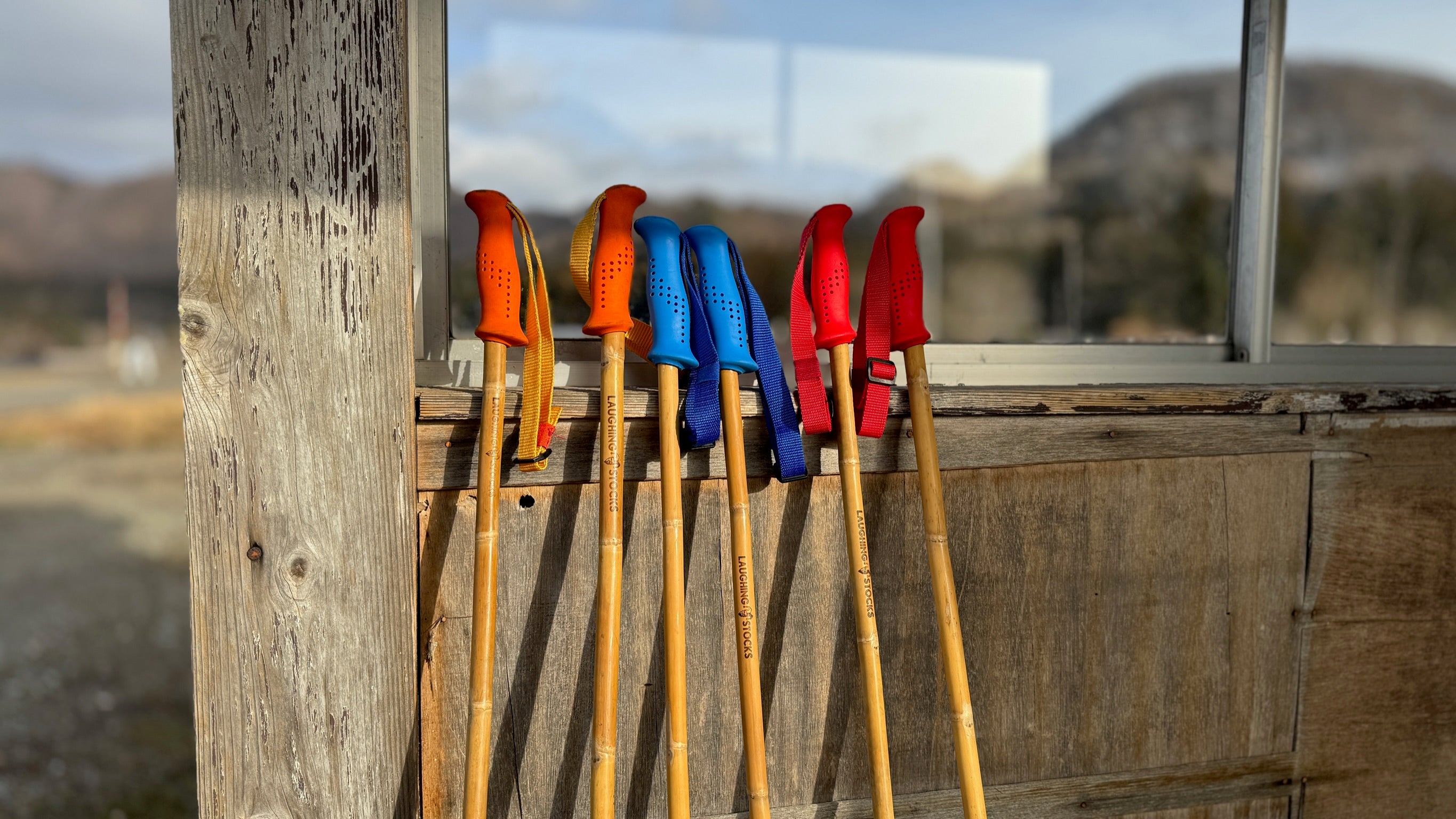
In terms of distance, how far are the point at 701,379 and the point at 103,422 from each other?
16.8 ft

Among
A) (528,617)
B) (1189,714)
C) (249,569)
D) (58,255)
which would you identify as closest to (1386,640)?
(1189,714)

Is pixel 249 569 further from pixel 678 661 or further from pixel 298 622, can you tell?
pixel 678 661

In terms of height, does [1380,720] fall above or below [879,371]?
below

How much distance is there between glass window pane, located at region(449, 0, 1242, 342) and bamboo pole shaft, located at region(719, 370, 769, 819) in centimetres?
326

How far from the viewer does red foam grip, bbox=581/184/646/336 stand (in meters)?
0.94

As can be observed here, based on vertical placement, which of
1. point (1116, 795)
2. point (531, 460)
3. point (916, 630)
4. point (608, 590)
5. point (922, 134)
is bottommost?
point (1116, 795)

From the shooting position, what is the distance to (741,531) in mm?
951

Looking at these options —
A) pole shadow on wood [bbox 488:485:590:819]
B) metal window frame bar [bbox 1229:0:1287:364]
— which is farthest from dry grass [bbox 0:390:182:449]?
metal window frame bar [bbox 1229:0:1287:364]

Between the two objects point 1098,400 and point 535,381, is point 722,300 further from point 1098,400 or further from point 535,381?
point 1098,400

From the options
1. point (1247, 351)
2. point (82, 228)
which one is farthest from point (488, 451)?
point (82, 228)

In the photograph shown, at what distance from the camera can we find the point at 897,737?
1117 millimetres

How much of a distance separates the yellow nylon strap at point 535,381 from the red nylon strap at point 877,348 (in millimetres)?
384

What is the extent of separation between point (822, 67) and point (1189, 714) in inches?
198

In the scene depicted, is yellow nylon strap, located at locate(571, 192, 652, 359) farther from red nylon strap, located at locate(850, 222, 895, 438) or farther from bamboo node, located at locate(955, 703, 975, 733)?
bamboo node, located at locate(955, 703, 975, 733)
